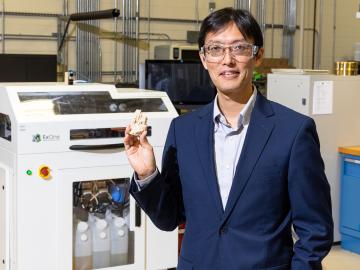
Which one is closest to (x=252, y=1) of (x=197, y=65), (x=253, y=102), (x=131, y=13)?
(x=131, y=13)

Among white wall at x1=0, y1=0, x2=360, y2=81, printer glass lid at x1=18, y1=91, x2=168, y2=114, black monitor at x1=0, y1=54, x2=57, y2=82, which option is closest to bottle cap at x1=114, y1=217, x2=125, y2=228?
printer glass lid at x1=18, y1=91, x2=168, y2=114

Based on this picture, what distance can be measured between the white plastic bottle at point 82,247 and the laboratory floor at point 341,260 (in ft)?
5.82

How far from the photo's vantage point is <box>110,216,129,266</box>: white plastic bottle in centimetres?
307

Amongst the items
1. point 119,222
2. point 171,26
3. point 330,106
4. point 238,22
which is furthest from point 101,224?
point 171,26

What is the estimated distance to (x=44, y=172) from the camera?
274 centimetres

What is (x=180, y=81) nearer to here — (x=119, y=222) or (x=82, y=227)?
(x=119, y=222)

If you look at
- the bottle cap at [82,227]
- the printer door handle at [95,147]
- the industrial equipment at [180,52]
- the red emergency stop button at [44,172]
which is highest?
the industrial equipment at [180,52]

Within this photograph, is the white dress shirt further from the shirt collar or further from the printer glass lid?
the printer glass lid

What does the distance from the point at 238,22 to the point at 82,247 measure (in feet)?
5.88

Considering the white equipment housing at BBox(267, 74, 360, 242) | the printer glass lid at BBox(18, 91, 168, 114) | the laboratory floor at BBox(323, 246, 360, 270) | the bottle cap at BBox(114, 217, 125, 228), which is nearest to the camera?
the printer glass lid at BBox(18, 91, 168, 114)

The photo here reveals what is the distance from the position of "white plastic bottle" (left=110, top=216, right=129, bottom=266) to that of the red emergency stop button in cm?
49

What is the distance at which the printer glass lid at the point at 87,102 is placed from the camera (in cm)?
285

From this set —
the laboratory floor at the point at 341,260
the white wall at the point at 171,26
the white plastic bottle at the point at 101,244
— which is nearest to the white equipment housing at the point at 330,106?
the laboratory floor at the point at 341,260

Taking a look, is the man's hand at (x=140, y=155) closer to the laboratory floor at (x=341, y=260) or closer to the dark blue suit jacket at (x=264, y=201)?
the dark blue suit jacket at (x=264, y=201)
